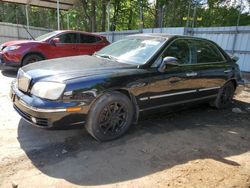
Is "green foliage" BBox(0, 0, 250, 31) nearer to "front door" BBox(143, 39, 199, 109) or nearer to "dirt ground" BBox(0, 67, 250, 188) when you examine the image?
"front door" BBox(143, 39, 199, 109)

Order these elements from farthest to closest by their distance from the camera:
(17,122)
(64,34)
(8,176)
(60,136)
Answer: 1. (64,34)
2. (17,122)
3. (60,136)
4. (8,176)

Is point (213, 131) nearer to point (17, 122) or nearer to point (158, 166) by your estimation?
point (158, 166)

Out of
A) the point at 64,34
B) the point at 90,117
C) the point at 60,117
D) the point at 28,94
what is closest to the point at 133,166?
the point at 90,117

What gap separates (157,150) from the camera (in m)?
3.71

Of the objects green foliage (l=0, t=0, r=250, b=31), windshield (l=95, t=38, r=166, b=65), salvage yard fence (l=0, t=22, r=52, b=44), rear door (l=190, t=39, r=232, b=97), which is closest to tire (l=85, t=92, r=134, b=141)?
windshield (l=95, t=38, r=166, b=65)

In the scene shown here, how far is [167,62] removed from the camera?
414cm

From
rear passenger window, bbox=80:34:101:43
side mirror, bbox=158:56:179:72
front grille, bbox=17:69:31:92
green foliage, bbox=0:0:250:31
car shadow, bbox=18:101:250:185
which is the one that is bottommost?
car shadow, bbox=18:101:250:185

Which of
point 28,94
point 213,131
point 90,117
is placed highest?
point 28,94

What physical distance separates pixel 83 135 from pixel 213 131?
7.46 feet

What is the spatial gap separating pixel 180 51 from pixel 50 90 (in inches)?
99.5

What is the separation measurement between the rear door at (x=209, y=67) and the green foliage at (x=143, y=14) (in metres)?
9.31

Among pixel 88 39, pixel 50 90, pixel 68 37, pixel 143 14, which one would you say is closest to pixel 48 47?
pixel 68 37

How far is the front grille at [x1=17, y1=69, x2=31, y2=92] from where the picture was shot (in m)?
3.62

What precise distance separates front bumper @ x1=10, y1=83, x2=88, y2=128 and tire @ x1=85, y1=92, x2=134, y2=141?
17 cm
